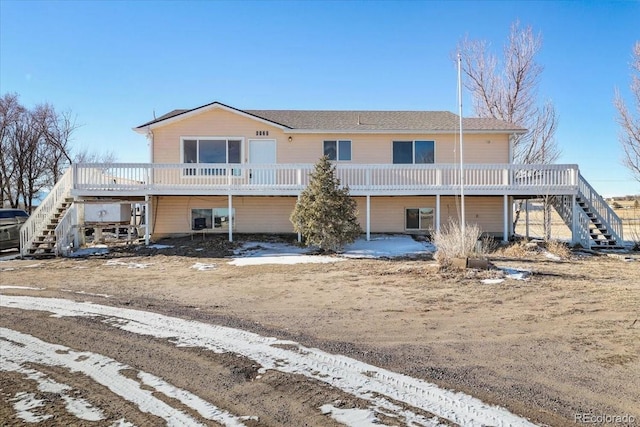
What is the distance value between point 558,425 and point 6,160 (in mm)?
36242

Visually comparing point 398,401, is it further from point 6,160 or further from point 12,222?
point 6,160

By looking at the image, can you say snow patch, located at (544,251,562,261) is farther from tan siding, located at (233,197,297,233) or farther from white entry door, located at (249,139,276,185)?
white entry door, located at (249,139,276,185)

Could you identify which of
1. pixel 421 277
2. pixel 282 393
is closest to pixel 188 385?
pixel 282 393

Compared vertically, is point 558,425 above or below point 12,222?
below

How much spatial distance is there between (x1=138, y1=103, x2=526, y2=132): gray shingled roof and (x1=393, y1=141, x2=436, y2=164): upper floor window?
712mm

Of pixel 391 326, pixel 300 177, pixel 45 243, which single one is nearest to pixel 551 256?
pixel 300 177

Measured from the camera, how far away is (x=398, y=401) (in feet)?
11.6

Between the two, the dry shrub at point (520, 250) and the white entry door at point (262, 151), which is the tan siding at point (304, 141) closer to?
the white entry door at point (262, 151)

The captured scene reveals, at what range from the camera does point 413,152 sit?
18.2 m

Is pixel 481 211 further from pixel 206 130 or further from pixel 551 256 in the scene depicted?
pixel 206 130

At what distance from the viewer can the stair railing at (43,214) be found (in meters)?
14.5

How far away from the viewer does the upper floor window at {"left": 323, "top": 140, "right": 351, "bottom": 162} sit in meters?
18.1

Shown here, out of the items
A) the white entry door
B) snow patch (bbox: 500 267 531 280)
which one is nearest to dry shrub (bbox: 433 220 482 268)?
snow patch (bbox: 500 267 531 280)

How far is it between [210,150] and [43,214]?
649cm
